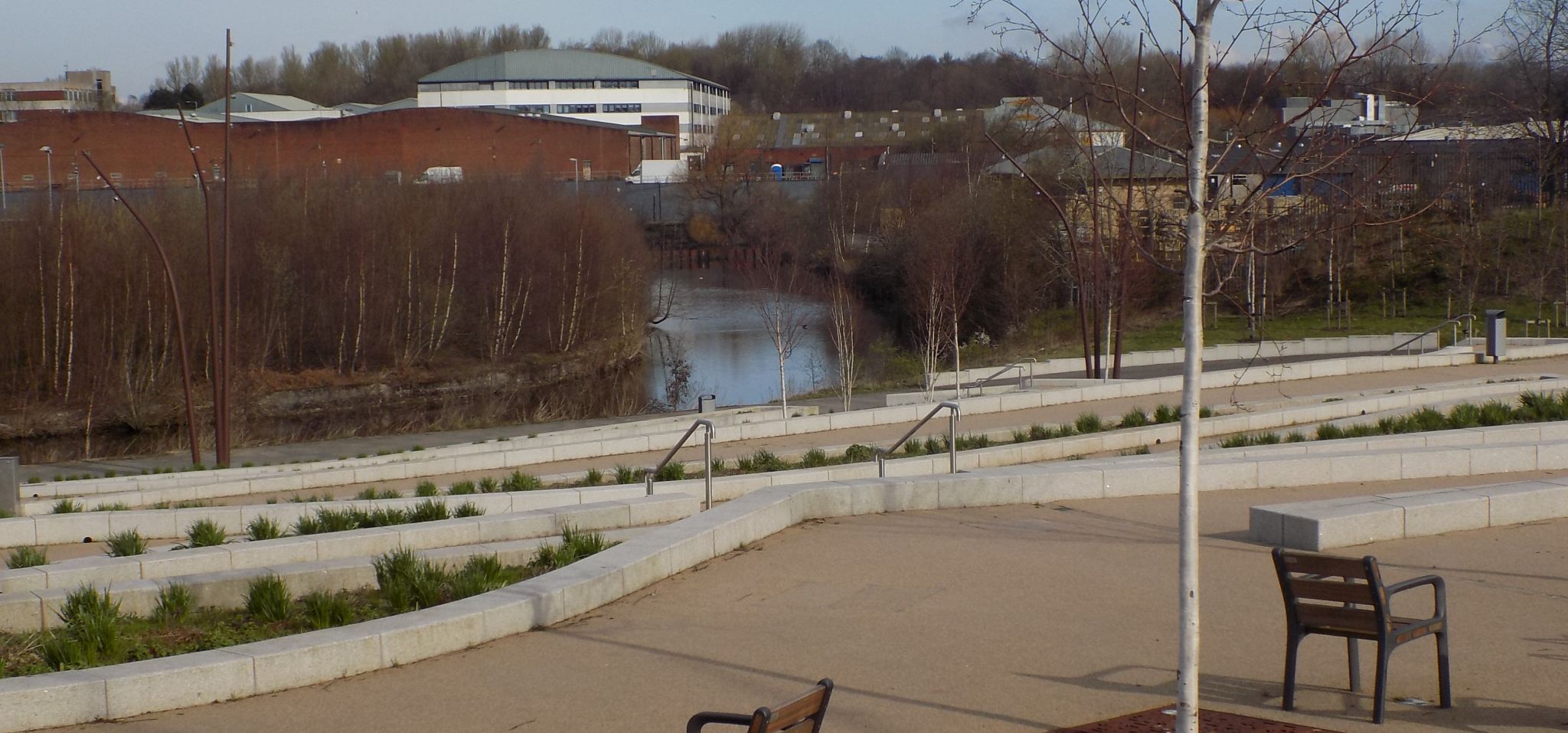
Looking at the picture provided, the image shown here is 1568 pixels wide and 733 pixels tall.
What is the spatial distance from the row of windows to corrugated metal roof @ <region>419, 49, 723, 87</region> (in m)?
0.25

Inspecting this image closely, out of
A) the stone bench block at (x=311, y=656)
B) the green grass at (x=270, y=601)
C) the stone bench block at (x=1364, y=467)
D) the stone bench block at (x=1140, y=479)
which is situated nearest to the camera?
the stone bench block at (x=311, y=656)

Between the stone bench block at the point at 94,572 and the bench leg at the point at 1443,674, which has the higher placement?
the bench leg at the point at 1443,674

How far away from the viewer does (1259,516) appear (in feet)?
32.1

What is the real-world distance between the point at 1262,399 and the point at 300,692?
63.3 ft

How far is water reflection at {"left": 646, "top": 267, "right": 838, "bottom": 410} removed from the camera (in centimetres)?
4066

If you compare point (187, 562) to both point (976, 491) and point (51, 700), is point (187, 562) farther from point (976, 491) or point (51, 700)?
point (976, 491)

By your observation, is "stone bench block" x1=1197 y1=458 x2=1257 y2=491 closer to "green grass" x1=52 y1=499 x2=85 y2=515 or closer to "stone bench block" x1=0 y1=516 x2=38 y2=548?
"stone bench block" x1=0 y1=516 x2=38 y2=548

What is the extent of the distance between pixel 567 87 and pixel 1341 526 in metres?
102

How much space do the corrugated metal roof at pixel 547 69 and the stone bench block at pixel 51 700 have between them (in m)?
103

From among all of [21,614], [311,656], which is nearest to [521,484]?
[21,614]

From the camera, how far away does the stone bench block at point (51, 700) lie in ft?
18.3

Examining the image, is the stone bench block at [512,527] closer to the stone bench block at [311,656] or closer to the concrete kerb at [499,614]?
the concrete kerb at [499,614]

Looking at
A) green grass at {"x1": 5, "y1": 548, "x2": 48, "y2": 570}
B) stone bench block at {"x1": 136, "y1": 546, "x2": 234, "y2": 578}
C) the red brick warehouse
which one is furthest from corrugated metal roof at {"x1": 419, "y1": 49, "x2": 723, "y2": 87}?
stone bench block at {"x1": 136, "y1": 546, "x2": 234, "y2": 578}

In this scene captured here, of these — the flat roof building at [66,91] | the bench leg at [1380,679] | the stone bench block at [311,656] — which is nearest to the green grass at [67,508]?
the stone bench block at [311,656]
